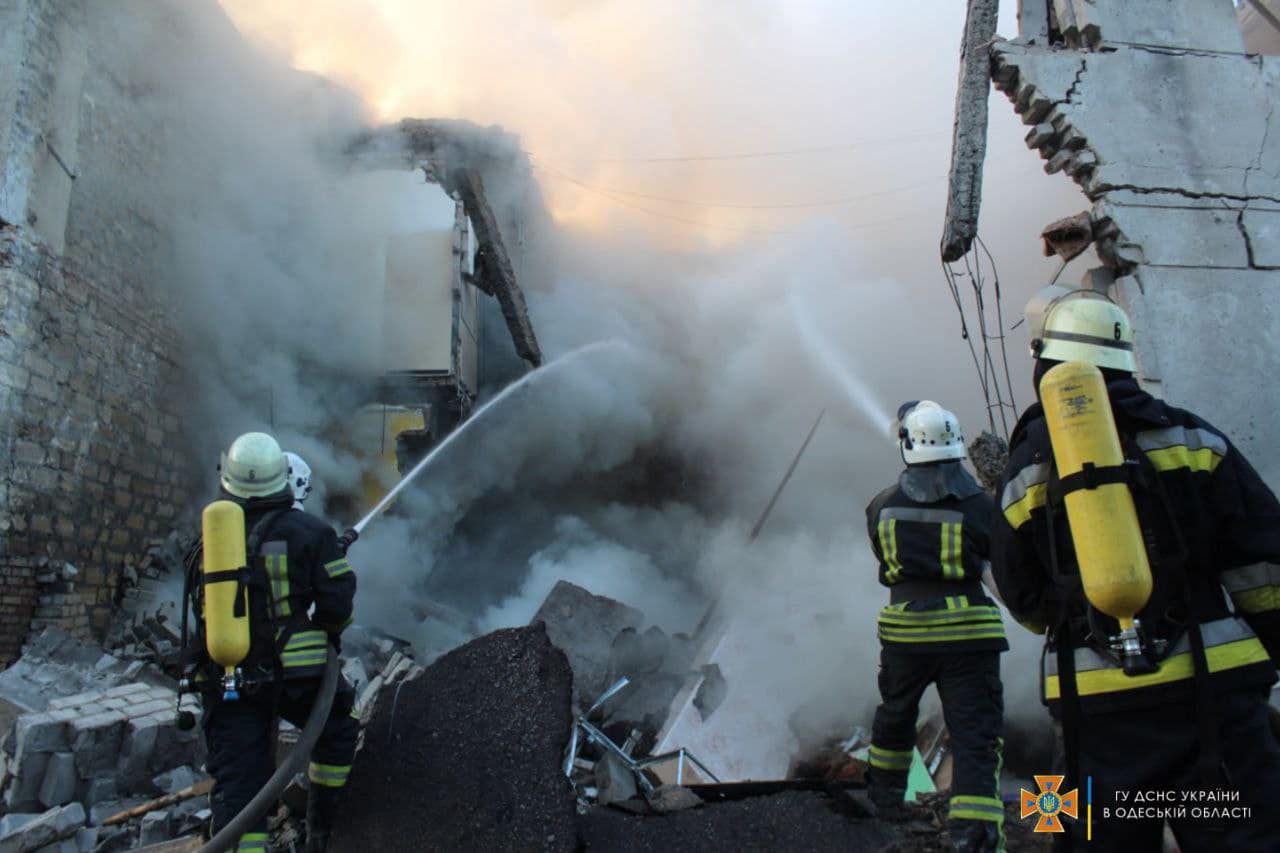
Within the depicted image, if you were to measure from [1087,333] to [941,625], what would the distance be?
1265mm

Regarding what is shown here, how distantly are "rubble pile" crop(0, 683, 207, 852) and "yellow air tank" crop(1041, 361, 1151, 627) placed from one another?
3.76 meters

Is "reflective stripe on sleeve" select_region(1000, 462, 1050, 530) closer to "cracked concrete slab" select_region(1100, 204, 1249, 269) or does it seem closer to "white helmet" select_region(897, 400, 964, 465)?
"white helmet" select_region(897, 400, 964, 465)

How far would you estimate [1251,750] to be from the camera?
170cm

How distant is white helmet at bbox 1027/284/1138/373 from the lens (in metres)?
2.04

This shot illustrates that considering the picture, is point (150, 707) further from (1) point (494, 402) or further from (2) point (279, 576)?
(1) point (494, 402)

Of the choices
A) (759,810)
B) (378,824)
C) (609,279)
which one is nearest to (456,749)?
(378,824)

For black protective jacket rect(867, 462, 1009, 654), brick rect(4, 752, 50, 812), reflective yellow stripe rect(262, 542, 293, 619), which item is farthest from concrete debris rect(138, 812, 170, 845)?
black protective jacket rect(867, 462, 1009, 654)

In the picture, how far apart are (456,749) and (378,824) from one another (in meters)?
0.38

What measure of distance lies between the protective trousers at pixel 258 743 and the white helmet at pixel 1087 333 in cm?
280

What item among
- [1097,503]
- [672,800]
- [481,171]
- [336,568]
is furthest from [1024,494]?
[481,171]

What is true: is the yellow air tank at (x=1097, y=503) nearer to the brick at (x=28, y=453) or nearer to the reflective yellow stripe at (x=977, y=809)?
the reflective yellow stripe at (x=977, y=809)

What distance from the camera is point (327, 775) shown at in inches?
125

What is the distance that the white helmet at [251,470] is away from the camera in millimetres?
3328

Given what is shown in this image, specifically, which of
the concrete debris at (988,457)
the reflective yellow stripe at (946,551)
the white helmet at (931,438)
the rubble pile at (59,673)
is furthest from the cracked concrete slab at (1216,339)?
the rubble pile at (59,673)
